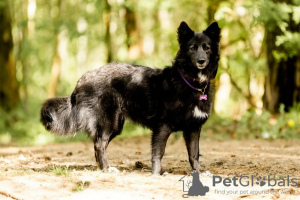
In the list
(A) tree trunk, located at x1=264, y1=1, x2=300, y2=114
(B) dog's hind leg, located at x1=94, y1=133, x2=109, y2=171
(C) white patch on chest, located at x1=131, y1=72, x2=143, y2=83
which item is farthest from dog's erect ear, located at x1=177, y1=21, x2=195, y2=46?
(A) tree trunk, located at x1=264, y1=1, x2=300, y2=114

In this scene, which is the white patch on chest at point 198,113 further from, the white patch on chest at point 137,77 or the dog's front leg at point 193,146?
the white patch on chest at point 137,77

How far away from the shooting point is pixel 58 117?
240 inches

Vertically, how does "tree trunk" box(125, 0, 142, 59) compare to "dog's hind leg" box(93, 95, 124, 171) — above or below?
above

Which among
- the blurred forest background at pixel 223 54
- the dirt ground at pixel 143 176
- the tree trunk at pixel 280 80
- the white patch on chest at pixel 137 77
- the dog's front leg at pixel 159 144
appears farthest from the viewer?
the tree trunk at pixel 280 80

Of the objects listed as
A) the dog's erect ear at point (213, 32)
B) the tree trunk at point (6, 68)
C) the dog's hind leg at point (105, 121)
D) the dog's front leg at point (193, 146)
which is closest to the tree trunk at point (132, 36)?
the tree trunk at point (6, 68)

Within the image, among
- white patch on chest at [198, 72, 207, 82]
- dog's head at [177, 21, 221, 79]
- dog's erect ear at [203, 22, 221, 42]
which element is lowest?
white patch on chest at [198, 72, 207, 82]

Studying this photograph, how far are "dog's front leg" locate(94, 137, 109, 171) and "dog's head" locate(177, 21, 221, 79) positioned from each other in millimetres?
1712

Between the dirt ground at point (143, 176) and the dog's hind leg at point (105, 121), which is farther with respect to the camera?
the dog's hind leg at point (105, 121)

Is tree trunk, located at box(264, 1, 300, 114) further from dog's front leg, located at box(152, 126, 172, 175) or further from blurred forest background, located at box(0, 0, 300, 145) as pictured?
dog's front leg, located at box(152, 126, 172, 175)

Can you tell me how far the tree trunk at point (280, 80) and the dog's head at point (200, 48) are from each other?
5425 millimetres

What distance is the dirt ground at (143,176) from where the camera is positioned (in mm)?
4324

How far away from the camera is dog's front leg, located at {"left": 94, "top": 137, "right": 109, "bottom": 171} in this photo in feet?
19.1

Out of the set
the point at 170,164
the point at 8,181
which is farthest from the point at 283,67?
the point at 8,181

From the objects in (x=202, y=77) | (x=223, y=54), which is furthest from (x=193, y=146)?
(x=223, y=54)
